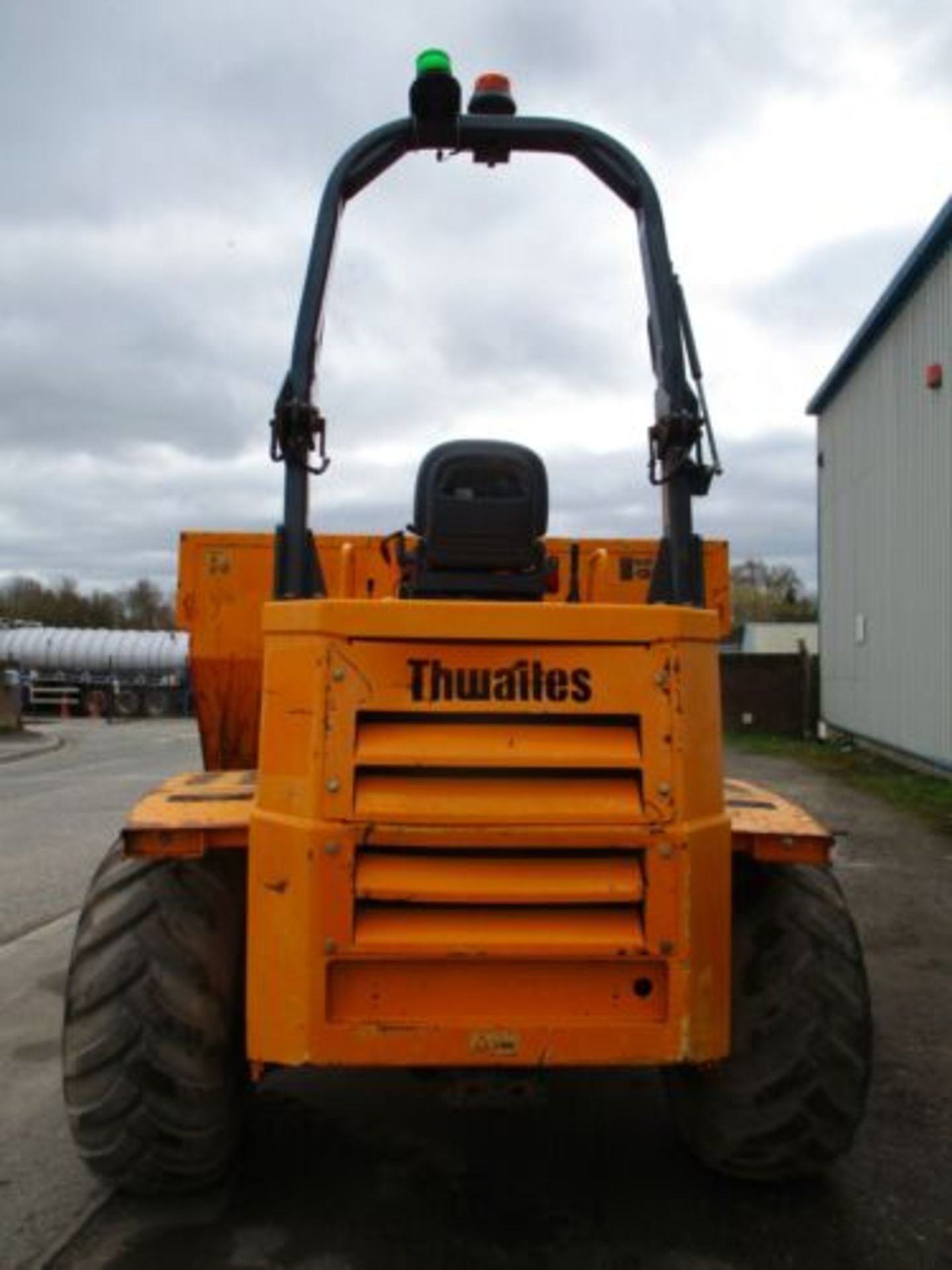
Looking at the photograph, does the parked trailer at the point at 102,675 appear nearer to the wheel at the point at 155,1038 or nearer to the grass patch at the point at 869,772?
the grass patch at the point at 869,772

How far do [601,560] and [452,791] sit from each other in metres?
2.76

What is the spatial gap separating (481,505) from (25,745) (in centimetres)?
2363

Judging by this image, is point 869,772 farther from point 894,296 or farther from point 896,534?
point 894,296

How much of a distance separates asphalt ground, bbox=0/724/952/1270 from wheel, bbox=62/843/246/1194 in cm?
21

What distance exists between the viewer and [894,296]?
16781 mm

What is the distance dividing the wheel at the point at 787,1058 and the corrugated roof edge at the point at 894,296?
39.7 feet

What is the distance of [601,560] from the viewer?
5797 millimetres

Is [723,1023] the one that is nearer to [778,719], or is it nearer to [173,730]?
[778,719]

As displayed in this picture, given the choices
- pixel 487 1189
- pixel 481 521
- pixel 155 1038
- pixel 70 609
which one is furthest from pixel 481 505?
pixel 70 609

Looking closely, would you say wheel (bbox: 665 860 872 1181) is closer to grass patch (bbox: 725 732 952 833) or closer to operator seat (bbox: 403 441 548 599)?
operator seat (bbox: 403 441 548 599)

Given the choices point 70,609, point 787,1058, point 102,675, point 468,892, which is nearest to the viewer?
point 468,892

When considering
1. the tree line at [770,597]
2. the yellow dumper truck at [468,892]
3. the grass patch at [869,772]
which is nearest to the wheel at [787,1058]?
the yellow dumper truck at [468,892]

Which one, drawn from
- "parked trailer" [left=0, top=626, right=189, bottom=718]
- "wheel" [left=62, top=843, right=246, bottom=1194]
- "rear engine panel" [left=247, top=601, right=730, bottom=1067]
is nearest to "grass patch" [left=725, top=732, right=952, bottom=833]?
"rear engine panel" [left=247, top=601, right=730, bottom=1067]

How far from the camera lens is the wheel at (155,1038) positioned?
3426 mm
